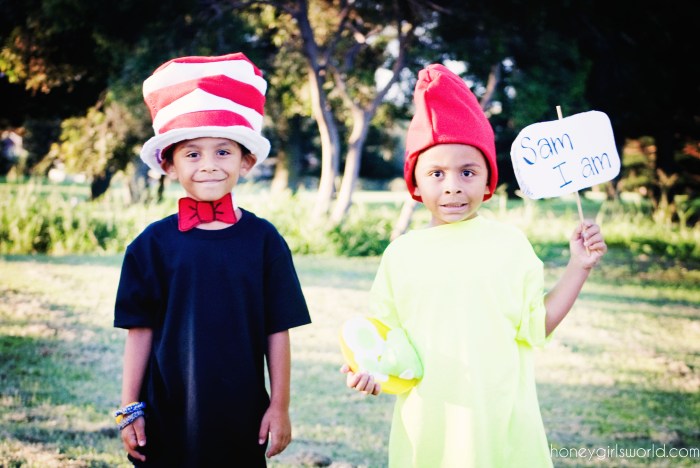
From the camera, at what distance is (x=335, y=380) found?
452 centimetres

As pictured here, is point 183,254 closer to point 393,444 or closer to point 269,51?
point 393,444

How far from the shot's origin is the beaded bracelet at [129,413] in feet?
6.63

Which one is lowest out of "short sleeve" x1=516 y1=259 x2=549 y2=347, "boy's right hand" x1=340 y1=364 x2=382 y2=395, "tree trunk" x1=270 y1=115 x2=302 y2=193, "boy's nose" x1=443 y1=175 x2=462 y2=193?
"boy's right hand" x1=340 y1=364 x2=382 y2=395

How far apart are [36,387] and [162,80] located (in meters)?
2.73

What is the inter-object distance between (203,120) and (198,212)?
259mm

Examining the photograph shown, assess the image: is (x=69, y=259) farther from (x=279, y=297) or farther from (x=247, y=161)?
(x=279, y=297)

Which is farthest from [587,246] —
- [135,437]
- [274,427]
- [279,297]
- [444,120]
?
[135,437]

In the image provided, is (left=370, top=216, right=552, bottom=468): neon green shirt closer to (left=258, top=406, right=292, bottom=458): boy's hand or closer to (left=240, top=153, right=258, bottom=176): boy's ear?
(left=258, top=406, right=292, bottom=458): boy's hand

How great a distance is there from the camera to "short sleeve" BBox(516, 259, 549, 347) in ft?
6.48

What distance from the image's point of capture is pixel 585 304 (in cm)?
702

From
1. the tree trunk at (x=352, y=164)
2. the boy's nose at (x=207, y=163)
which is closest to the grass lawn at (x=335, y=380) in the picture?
the boy's nose at (x=207, y=163)

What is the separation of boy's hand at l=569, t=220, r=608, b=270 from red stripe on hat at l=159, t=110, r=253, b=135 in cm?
102

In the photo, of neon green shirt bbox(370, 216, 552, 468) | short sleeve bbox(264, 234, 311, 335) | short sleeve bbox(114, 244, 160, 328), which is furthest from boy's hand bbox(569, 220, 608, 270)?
short sleeve bbox(114, 244, 160, 328)

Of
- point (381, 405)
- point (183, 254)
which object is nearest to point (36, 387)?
point (381, 405)
